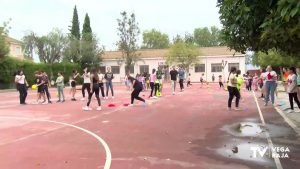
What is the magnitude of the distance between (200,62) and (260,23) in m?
58.9

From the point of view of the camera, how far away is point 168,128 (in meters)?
12.4

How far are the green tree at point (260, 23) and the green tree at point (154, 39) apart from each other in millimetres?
102963

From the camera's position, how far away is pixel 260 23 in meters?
8.71

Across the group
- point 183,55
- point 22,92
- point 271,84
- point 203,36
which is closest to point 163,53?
point 183,55

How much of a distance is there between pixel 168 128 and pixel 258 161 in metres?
4.61

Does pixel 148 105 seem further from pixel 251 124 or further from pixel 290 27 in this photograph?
pixel 290 27

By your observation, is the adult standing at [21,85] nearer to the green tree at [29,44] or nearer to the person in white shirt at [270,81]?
the person in white shirt at [270,81]

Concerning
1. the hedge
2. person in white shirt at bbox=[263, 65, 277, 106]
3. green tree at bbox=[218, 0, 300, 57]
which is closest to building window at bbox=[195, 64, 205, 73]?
the hedge

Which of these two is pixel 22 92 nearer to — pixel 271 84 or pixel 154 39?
pixel 271 84

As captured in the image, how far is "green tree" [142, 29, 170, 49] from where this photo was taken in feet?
378

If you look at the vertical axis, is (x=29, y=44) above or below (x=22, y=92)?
above

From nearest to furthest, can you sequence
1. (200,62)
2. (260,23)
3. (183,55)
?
(260,23) < (183,55) < (200,62)

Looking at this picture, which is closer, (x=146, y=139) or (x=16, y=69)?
(x=146, y=139)

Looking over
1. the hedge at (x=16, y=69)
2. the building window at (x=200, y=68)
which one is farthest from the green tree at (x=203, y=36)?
the hedge at (x=16, y=69)
